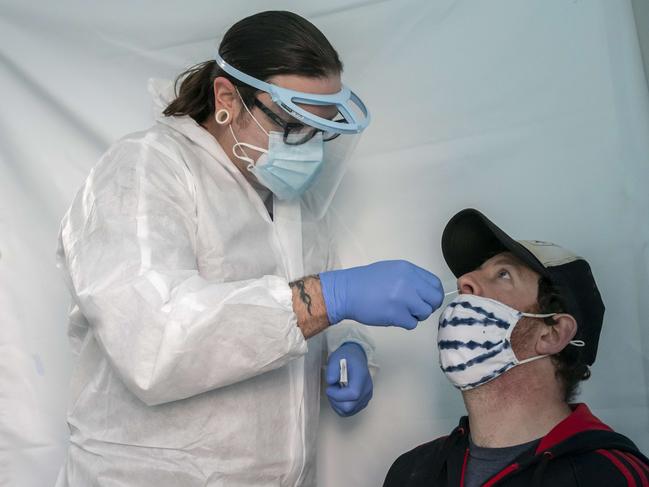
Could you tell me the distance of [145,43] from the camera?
2178mm

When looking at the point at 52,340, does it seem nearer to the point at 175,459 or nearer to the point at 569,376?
the point at 175,459

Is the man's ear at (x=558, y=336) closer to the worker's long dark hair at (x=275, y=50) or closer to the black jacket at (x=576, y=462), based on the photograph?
Result: the black jacket at (x=576, y=462)

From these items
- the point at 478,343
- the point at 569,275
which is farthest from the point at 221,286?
the point at 569,275

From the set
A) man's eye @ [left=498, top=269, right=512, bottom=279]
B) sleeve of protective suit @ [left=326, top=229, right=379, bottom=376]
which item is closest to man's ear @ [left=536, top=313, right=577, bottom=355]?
man's eye @ [left=498, top=269, right=512, bottom=279]

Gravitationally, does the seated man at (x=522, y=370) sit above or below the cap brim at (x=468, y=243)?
below

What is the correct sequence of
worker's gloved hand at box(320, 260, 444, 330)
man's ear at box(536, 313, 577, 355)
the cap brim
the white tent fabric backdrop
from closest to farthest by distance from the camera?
worker's gloved hand at box(320, 260, 444, 330) < man's ear at box(536, 313, 577, 355) < the cap brim < the white tent fabric backdrop

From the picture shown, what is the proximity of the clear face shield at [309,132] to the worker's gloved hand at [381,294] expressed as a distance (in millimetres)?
320

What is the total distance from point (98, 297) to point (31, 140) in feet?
3.21

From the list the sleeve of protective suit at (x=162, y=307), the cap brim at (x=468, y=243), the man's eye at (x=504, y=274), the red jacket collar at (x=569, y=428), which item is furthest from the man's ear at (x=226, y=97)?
the red jacket collar at (x=569, y=428)

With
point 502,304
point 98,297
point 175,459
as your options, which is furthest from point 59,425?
point 502,304

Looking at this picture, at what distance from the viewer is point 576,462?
141 centimetres

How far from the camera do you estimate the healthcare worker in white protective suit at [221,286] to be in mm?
1334

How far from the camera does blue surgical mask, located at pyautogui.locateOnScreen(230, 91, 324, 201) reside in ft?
5.44

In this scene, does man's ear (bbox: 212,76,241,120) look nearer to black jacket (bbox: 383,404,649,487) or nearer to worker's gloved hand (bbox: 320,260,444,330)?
worker's gloved hand (bbox: 320,260,444,330)
